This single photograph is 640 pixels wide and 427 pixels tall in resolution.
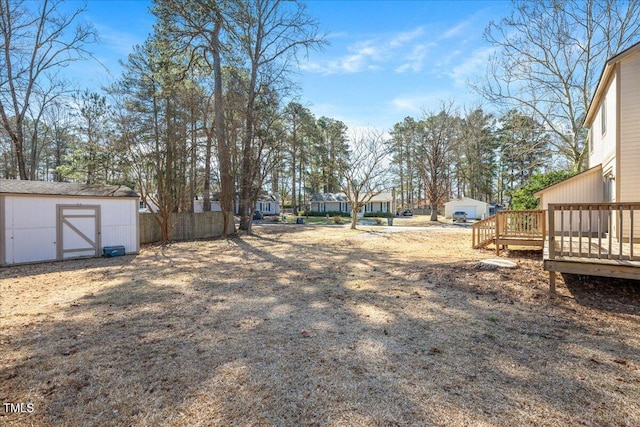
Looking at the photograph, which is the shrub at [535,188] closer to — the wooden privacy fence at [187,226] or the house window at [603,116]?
the house window at [603,116]

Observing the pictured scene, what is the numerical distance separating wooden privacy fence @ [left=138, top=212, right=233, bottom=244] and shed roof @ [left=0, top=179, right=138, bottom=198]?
326 centimetres

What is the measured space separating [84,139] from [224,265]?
61.5ft

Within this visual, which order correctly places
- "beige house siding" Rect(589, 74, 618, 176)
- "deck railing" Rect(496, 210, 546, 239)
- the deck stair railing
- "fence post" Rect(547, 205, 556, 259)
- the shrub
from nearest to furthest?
"fence post" Rect(547, 205, 556, 259)
"beige house siding" Rect(589, 74, 618, 176)
the deck stair railing
"deck railing" Rect(496, 210, 546, 239)
the shrub

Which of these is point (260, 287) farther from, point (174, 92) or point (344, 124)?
point (344, 124)

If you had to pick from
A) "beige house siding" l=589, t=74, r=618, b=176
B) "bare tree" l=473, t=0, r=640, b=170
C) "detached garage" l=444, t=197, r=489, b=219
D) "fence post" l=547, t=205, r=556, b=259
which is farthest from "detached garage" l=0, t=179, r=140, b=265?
"detached garage" l=444, t=197, r=489, b=219

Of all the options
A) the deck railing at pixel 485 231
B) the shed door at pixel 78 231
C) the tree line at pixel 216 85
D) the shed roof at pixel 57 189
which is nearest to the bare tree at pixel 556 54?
the tree line at pixel 216 85

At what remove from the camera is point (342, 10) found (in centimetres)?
1172

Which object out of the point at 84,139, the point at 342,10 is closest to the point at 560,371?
the point at 342,10

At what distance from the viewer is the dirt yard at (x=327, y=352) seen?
2465 mm

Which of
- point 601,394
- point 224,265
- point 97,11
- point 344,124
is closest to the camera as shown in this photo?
point 601,394

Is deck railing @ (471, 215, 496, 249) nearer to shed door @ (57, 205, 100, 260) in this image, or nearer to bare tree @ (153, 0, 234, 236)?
bare tree @ (153, 0, 234, 236)

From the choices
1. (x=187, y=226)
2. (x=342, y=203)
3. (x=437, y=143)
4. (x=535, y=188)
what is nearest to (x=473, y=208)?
(x=437, y=143)

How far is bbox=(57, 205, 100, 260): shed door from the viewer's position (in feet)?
33.9

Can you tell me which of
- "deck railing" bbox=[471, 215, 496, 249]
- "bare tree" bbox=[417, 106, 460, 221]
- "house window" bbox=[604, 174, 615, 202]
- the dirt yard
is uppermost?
"bare tree" bbox=[417, 106, 460, 221]
